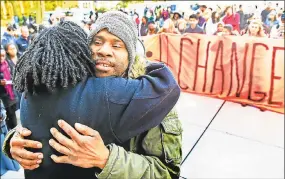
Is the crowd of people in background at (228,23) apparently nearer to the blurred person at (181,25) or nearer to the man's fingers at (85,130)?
the blurred person at (181,25)

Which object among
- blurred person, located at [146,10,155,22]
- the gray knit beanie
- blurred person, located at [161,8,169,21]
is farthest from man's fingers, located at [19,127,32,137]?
blurred person, located at [161,8,169,21]

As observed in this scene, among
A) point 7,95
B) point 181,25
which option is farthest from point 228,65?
point 7,95

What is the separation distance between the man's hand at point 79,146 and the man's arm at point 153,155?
5 centimetres

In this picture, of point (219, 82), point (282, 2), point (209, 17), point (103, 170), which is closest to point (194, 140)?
point (219, 82)

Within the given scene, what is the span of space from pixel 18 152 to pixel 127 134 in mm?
402

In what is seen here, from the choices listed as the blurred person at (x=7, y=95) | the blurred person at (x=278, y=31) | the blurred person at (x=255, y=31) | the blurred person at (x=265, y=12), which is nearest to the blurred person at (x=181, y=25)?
the blurred person at (x=265, y=12)

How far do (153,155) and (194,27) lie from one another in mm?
6102

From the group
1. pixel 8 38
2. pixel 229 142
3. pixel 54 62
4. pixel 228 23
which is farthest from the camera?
pixel 228 23

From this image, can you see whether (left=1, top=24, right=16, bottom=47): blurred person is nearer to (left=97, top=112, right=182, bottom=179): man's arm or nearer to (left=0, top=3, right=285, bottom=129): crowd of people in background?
(left=0, top=3, right=285, bottom=129): crowd of people in background

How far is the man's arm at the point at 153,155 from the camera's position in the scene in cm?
93

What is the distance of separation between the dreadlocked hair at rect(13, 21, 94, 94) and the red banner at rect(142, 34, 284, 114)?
15.1ft

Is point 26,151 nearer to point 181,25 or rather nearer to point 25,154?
point 25,154

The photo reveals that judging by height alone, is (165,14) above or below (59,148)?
above

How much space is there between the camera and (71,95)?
85 cm
